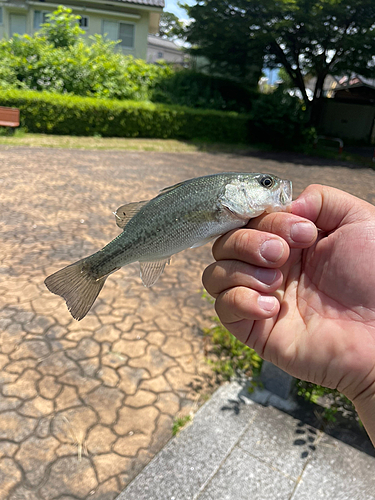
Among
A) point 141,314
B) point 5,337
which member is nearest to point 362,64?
point 141,314

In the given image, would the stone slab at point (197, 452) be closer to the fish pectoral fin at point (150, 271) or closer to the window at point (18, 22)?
the fish pectoral fin at point (150, 271)

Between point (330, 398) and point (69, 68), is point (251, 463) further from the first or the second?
point (69, 68)

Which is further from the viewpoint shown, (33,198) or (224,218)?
(33,198)

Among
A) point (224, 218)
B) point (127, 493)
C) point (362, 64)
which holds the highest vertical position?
point (362, 64)

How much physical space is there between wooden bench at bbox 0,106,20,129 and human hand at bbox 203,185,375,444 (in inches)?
708

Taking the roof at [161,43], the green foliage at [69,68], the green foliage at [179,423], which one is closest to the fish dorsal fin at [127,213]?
the green foliage at [179,423]

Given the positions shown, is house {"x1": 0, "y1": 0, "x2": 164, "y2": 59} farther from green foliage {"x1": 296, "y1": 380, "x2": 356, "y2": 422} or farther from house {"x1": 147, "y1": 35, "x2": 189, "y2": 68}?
green foliage {"x1": 296, "y1": 380, "x2": 356, "y2": 422}

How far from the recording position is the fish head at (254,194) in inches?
63.8

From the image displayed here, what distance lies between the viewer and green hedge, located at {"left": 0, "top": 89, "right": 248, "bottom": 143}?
18.0m

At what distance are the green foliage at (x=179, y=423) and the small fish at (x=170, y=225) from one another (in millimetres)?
3054

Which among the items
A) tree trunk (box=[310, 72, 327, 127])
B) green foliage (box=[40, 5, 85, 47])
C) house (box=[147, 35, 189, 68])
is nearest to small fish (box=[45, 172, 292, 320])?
green foliage (box=[40, 5, 85, 47])

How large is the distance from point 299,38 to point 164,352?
2413cm

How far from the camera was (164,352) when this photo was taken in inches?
204

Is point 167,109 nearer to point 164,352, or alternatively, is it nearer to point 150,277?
point 164,352
